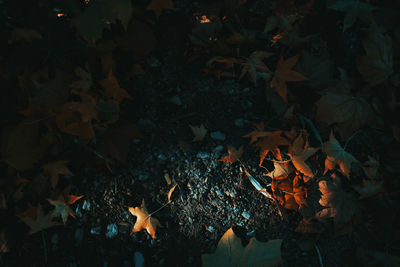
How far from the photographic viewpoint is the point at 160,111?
5.26ft

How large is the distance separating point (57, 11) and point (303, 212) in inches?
60.6

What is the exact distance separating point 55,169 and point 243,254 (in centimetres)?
91

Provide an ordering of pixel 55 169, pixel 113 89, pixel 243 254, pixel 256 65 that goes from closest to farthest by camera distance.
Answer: pixel 243 254 → pixel 55 169 → pixel 113 89 → pixel 256 65

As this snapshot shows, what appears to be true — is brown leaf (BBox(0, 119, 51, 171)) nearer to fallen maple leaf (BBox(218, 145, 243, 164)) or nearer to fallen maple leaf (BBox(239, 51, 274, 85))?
fallen maple leaf (BBox(218, 145, 243, 164))

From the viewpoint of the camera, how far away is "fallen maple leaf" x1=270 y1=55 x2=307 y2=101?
4.93ft

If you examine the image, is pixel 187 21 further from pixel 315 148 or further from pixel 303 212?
pixel 303 212

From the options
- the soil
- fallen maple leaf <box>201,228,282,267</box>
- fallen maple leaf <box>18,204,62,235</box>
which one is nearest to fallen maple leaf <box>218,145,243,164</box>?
the soil

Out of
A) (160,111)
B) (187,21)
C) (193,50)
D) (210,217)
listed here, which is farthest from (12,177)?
(187,21)

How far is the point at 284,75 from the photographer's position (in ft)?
5.08

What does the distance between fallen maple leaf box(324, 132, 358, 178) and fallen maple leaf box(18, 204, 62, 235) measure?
1.25 m

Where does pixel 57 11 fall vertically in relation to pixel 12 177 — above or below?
above

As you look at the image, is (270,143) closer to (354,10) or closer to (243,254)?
(243,254)

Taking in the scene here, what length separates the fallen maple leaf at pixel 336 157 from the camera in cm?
137

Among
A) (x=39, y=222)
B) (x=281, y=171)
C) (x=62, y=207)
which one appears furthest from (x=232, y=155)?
(x=39, y=222)
